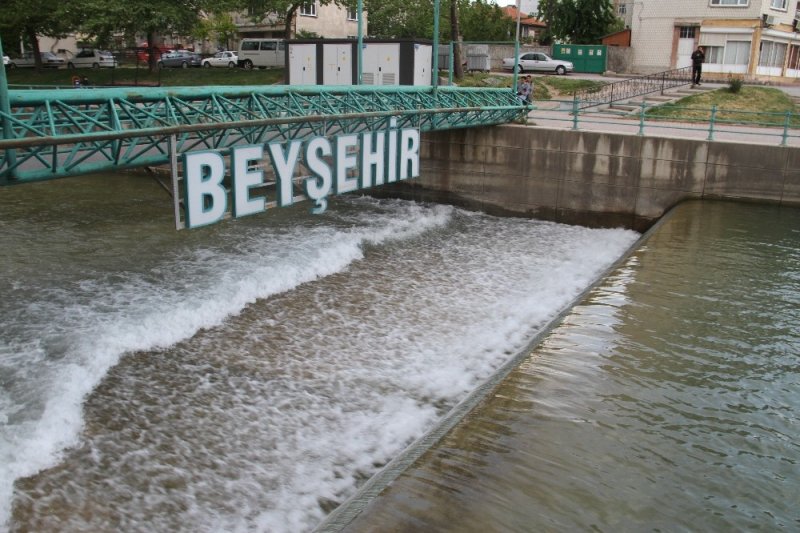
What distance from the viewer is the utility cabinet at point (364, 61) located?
88.2 ft

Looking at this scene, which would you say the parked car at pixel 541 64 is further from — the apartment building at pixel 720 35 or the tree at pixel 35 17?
the tree at pixel 35 17

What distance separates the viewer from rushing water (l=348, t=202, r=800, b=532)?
6879mm

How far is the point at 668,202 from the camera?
21109 millimetres

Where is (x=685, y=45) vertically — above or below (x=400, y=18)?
below

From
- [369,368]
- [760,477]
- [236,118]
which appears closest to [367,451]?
[369,368]

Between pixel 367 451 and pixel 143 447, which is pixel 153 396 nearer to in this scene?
pixel 143 447

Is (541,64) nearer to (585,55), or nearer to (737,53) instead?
(585,55)

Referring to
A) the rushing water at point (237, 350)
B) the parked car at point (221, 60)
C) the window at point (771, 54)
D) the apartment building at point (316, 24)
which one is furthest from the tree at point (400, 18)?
the rushing water at point (237, 350)

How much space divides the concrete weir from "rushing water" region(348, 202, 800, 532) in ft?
23.6

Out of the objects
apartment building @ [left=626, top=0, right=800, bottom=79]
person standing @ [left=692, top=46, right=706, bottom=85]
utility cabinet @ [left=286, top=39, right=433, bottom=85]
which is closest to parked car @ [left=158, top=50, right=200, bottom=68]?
utility cabinet @ [left=286, top=39, right=433, bottom=85]

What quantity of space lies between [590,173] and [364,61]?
10153 mm

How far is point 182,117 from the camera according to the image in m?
14.4

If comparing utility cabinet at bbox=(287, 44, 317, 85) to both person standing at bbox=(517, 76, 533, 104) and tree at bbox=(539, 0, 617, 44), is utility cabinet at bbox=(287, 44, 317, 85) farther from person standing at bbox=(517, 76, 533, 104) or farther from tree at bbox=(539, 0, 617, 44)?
tree at bbox=(539, 0, 617, 44)

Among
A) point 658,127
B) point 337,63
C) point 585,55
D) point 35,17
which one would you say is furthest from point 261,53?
point 658,127
